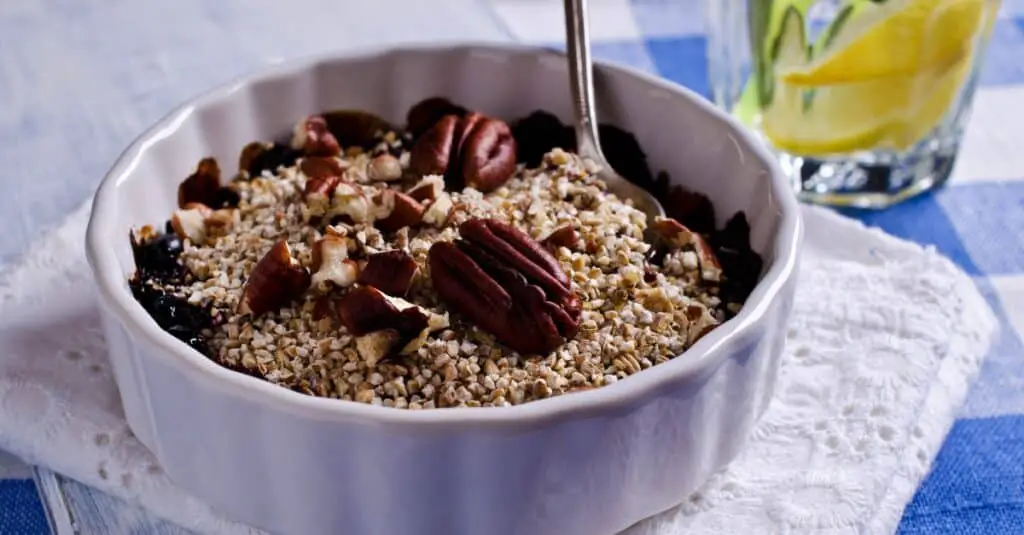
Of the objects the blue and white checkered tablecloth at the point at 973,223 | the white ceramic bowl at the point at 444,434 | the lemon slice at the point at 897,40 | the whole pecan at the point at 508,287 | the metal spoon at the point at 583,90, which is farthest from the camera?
the lemon slice at the point at 897,40

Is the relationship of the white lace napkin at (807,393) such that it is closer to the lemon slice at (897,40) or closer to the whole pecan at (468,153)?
the lemon slice at (897,40)

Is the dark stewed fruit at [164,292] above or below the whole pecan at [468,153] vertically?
below

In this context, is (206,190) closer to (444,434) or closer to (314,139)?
(314,139)

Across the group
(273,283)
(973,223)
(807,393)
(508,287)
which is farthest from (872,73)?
(273,283)

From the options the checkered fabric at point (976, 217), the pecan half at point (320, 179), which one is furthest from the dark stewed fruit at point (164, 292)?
the checkered fabric at point (976, 217)

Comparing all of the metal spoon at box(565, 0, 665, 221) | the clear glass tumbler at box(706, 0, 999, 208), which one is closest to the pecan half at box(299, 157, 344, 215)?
the metal spoon at box(565, 0, 665, 221)

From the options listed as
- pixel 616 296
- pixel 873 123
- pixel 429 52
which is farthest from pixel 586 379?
pixel 873 123

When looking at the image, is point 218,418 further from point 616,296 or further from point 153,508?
point 616,296

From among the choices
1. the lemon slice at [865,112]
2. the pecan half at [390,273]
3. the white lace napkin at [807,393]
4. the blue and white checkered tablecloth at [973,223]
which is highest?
the pecan half at [390,273]
